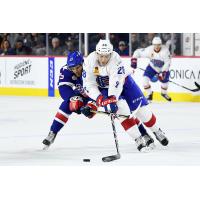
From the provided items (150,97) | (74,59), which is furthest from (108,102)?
(150,97)

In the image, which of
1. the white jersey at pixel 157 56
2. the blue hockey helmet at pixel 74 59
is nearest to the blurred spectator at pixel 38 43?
the white jersey at pixel 157 56

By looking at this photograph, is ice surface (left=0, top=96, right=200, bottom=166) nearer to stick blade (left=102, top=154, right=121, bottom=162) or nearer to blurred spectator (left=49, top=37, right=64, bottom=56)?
stick blade (left=102, top=154, right=121, bottom=162)

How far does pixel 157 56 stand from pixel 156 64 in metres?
0.14

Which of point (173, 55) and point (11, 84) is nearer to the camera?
point (173, 55)

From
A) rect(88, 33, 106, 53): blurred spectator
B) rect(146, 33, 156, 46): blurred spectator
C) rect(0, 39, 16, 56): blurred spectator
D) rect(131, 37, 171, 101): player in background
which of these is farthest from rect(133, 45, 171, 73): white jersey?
rect(0, 39, 16, 56): blurred spectator

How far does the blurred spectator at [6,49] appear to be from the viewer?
583 inches

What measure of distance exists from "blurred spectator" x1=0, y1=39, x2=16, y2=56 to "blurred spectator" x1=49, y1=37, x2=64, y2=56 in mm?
769

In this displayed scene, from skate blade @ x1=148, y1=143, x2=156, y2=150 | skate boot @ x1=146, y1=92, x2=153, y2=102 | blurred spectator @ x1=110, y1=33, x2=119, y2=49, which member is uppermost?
blurred spectator @ x1=110, y1=33, x2=119, y2=49

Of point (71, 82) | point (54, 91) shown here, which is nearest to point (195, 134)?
point (71, 82)

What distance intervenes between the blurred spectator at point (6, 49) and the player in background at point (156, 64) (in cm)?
282

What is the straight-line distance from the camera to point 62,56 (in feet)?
46.6

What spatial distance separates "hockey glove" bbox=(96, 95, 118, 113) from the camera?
6.96 meters

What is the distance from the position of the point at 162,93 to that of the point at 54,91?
2.17 m
